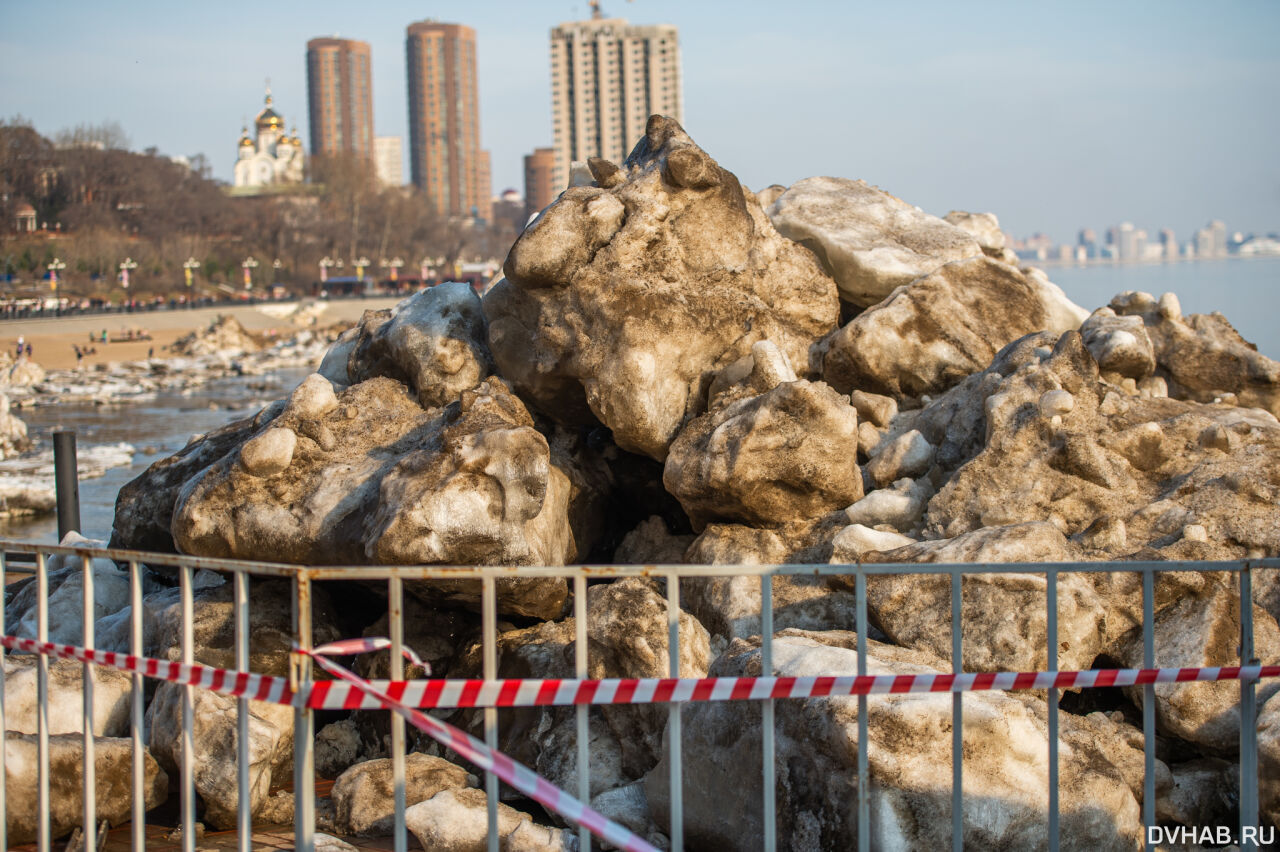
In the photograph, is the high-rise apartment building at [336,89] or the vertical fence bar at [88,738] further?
the high-rise apartment building at [336,89]

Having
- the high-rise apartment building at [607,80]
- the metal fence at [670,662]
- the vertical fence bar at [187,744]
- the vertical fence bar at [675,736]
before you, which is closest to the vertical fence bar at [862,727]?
the metal fence at [670,662]

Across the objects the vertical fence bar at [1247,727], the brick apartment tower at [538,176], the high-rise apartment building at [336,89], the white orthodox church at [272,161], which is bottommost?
the vertical fence bar at [1247,727]

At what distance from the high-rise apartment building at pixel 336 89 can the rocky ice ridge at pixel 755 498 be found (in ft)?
584

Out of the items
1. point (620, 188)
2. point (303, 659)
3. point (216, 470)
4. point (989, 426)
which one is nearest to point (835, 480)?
point (989, 426)

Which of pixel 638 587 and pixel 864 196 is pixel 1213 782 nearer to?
pixel 638 587

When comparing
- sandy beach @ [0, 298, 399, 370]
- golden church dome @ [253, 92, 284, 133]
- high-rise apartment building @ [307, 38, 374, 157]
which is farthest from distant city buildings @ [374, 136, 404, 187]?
sandy beach @ [0, 298, 399, 370]

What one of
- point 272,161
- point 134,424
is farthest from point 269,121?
point 134,424

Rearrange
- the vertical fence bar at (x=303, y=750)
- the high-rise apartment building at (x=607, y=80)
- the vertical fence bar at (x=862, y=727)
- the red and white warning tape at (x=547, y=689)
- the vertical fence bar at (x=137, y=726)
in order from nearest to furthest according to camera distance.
Result: the red and white warning tape at (x=547, y=689), the vertical fence bar at (x=303, y=750), the vertical fence bar at (x=862, y=727), the vertical fence bar at (x=137, y=726), the high-rise apartment building at (x=607, y=80)

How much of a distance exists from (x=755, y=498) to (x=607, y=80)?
432 ft

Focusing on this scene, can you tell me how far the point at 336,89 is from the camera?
582 ft

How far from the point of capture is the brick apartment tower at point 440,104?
172 metres

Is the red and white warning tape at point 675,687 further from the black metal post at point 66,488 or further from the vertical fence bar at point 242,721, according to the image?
the black metal post at point 66,488

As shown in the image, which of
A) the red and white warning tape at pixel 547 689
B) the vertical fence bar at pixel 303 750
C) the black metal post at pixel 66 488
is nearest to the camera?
the red and white warning tape at pixel 547 689

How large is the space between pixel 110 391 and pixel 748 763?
34.9 m
